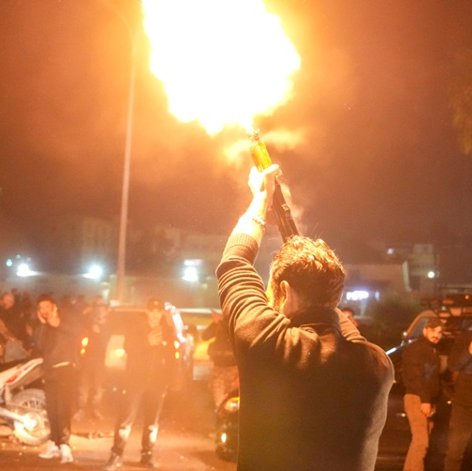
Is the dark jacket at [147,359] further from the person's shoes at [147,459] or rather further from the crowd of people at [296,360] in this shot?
the crowd of people at [296,360]

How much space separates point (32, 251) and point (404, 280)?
2658 centimetres

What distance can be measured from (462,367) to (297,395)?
19.3ft

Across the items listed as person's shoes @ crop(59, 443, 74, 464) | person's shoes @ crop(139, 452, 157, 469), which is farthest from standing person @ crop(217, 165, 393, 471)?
person's shoes @ crop(59, 443, 74, 464)

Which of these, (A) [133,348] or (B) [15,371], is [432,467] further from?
(B) [15,371]

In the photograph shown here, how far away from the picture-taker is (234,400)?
8.13 metres

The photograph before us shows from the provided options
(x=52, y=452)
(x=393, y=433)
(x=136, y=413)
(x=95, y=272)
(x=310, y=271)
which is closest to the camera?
(x=310, y=271)

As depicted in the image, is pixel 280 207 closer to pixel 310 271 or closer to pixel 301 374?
pixel 310 271

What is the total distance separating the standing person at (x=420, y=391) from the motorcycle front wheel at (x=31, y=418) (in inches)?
189

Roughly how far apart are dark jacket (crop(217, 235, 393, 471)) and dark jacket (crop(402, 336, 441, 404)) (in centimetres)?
567

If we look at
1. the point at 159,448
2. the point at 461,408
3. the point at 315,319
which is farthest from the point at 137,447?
the point at 315,319

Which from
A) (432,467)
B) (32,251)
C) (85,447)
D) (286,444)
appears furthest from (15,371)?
(32,251)

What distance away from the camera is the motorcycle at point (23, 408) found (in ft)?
34.1

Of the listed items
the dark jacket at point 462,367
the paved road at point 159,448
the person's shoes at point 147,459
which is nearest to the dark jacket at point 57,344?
the paved road at point 159,448

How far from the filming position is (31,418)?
10.4 metres
